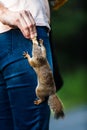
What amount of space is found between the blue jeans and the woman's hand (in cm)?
3

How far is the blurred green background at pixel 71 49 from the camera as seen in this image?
11.8 feet

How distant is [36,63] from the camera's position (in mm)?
1605

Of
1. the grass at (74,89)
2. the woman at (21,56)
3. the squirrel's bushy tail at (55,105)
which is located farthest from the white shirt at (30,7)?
the grass at (74,89)

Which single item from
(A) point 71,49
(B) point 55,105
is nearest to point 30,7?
(B) point 55,105

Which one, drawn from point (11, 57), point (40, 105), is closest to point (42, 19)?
point (11, 57)

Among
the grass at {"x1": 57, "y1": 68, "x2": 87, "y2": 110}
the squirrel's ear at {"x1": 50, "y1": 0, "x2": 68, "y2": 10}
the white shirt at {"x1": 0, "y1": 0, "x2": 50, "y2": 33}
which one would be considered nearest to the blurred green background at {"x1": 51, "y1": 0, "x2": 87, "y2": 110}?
the grass at {"x1": 57, "y1": 68, "x2": 87, "y2": 110}

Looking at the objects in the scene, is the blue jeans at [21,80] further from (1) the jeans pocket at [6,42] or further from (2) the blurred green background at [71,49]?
(2) the blurred green background at [71,49]

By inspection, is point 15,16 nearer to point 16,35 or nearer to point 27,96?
point 16,35

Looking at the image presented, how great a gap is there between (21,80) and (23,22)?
0.54 ft

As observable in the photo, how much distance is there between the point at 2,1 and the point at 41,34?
0.15m

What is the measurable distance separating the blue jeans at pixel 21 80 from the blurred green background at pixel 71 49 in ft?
6.17

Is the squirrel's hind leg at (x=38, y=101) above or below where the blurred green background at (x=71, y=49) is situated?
above

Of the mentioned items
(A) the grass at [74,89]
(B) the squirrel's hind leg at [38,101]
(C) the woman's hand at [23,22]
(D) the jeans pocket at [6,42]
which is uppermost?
(C) the woman's hand at [23,22]

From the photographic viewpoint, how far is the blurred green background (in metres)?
3.59
